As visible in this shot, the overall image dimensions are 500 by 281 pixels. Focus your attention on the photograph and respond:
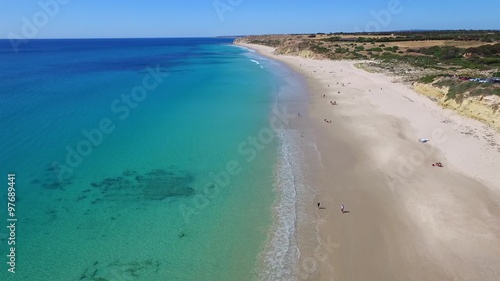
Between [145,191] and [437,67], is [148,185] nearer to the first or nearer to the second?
[145,191]

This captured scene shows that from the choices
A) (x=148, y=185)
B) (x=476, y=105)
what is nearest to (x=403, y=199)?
(x=148, y=185)

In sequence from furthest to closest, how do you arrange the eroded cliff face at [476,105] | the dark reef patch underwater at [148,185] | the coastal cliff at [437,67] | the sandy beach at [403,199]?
the coastal cliff at [437,67] < the eroded cliff face at [476,105] < the dark reef patch underwater at [148,185] < the sandy beach at [403,199]

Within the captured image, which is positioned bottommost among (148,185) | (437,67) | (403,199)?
(437,67)

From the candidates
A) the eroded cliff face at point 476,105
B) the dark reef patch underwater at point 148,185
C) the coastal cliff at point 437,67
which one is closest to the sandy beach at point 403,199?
the eroded cliff face at point 476,105

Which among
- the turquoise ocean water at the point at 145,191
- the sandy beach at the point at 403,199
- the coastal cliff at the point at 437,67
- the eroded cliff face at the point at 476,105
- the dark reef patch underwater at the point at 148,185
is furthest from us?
the coastal cliff at the point at 437,67

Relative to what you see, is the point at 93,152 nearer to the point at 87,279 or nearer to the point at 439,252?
the point at 87,279

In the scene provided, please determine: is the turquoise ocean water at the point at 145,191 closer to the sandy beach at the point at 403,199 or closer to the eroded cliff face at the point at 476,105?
the sandy beach at the point at 403,199
